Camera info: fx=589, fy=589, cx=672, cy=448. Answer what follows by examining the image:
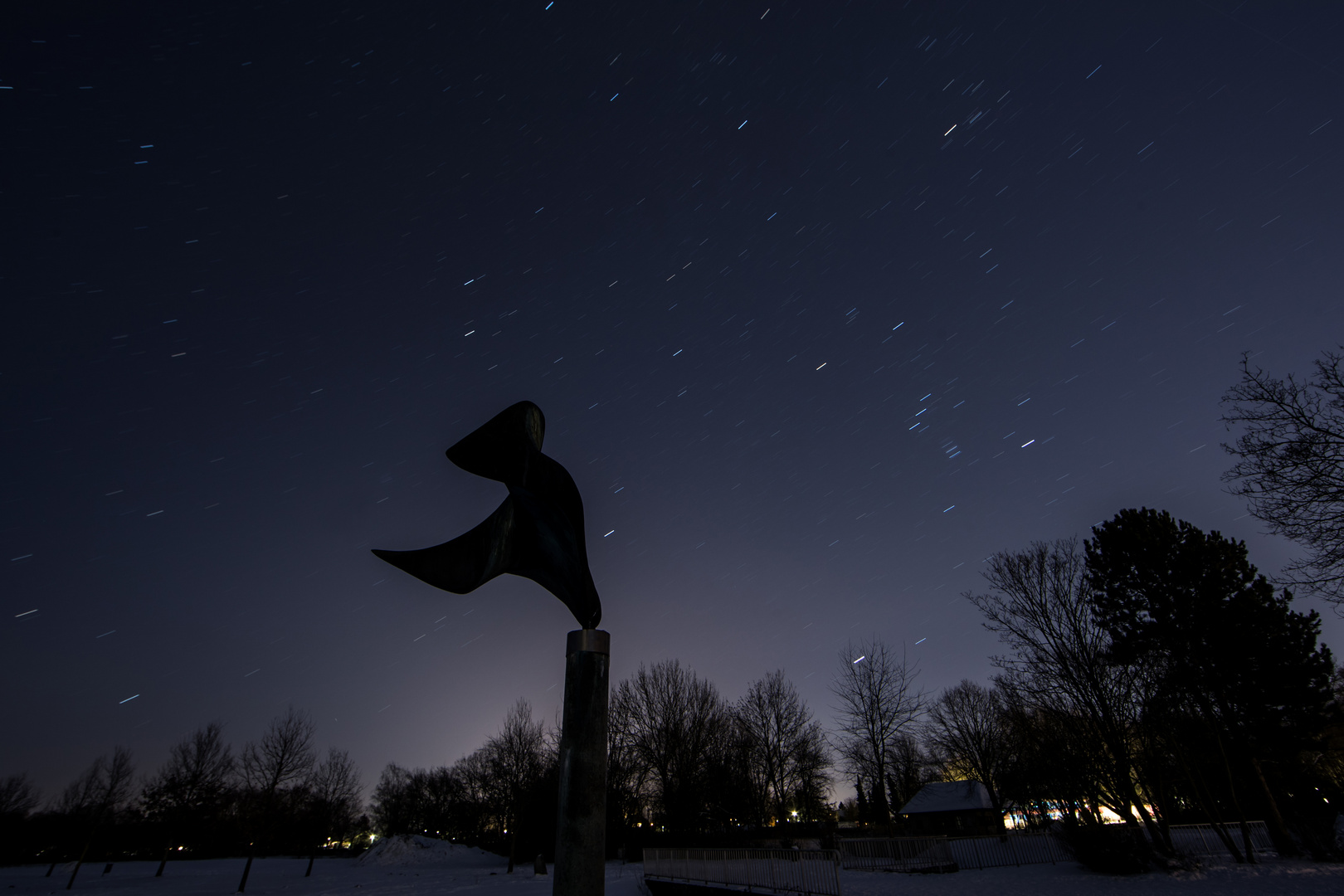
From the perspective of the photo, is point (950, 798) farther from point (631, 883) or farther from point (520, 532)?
point (520, 532)

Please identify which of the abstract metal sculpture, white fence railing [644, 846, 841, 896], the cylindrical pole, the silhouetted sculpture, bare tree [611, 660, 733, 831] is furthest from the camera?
bare tree [611, 660, 733, 831]

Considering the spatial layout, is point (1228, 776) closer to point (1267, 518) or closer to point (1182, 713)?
point (1182, 713)

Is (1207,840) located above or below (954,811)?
below

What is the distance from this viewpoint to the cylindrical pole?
358cm

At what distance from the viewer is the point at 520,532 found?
16.9 feet

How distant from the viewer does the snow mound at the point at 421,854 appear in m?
49.6

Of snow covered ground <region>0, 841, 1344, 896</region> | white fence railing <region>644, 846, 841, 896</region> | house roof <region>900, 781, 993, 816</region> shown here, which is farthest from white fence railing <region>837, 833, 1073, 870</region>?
house roof <region>900, 781, 993, 816</region>

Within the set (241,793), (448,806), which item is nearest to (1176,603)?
(241,793)

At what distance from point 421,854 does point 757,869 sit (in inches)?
1946

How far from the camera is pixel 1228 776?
18.9m

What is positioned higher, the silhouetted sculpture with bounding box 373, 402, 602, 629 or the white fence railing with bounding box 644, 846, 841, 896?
the silhouetted sculpture with bounding box 373, 402, 602, 629

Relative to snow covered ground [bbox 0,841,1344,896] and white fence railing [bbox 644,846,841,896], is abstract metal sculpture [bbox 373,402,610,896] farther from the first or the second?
snow covered ground [bbox 0,841,1344,896]

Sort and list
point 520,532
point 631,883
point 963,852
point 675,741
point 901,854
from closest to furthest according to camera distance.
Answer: point 520,532 → point 631,883 → point 963,852 → point 901,854 → point 675,741

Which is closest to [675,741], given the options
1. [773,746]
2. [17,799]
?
[773,746]
